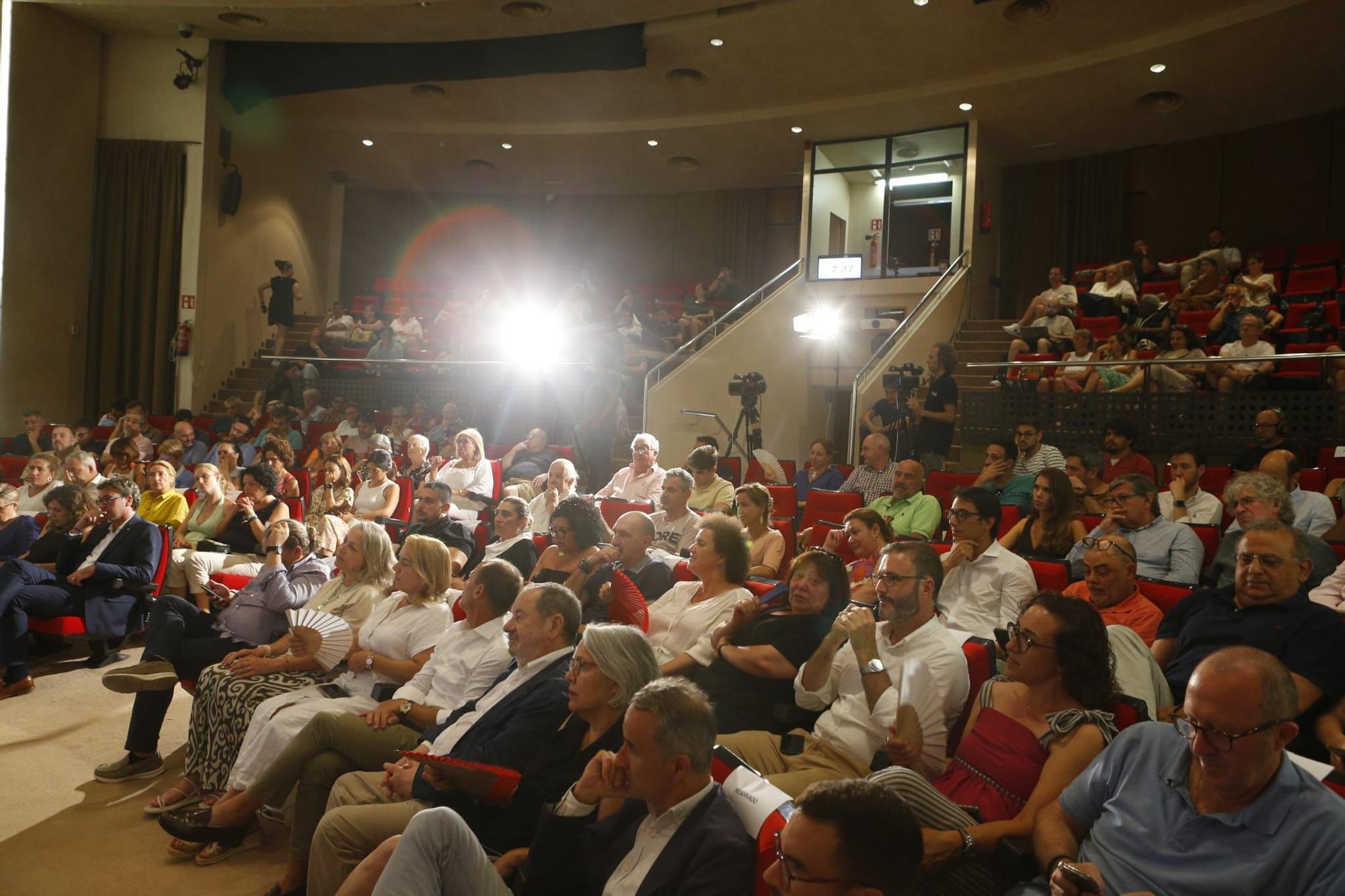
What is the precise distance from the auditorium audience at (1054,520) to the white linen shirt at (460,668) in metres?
2.05

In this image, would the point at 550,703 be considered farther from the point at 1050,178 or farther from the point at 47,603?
the point at 1050,178

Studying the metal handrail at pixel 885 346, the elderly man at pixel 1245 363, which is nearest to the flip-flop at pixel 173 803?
the metal handrail at pixel 885 346

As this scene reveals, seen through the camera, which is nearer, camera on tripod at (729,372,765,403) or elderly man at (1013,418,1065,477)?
elderly man at (1013,418,1065,477)

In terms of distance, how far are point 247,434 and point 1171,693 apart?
7284mm

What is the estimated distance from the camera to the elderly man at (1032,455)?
5.03 meters

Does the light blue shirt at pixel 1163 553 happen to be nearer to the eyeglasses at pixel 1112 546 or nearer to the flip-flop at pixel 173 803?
the eyeglasses at pixel 1112 546

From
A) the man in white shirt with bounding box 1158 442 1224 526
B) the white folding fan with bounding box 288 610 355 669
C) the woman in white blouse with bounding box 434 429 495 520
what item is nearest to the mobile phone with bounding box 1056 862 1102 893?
the white folding fan with bounding box 288 610 355 669

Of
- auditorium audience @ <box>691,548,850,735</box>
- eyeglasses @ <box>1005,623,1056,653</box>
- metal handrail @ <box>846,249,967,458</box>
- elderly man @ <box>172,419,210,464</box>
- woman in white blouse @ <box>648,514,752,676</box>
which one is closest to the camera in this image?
eyeglasses @ <box>1005,623,1056,653</box>

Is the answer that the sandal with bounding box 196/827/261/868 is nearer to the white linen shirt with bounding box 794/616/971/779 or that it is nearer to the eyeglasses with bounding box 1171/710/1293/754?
the white linen shirt with bounding box 794/616/971/779

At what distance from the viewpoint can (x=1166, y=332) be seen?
6648mm

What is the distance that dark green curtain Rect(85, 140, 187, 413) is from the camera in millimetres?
9430

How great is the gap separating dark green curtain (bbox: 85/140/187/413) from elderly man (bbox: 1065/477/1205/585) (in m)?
8.97

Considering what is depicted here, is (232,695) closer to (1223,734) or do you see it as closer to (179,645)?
(179,645)

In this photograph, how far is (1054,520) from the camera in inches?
150
